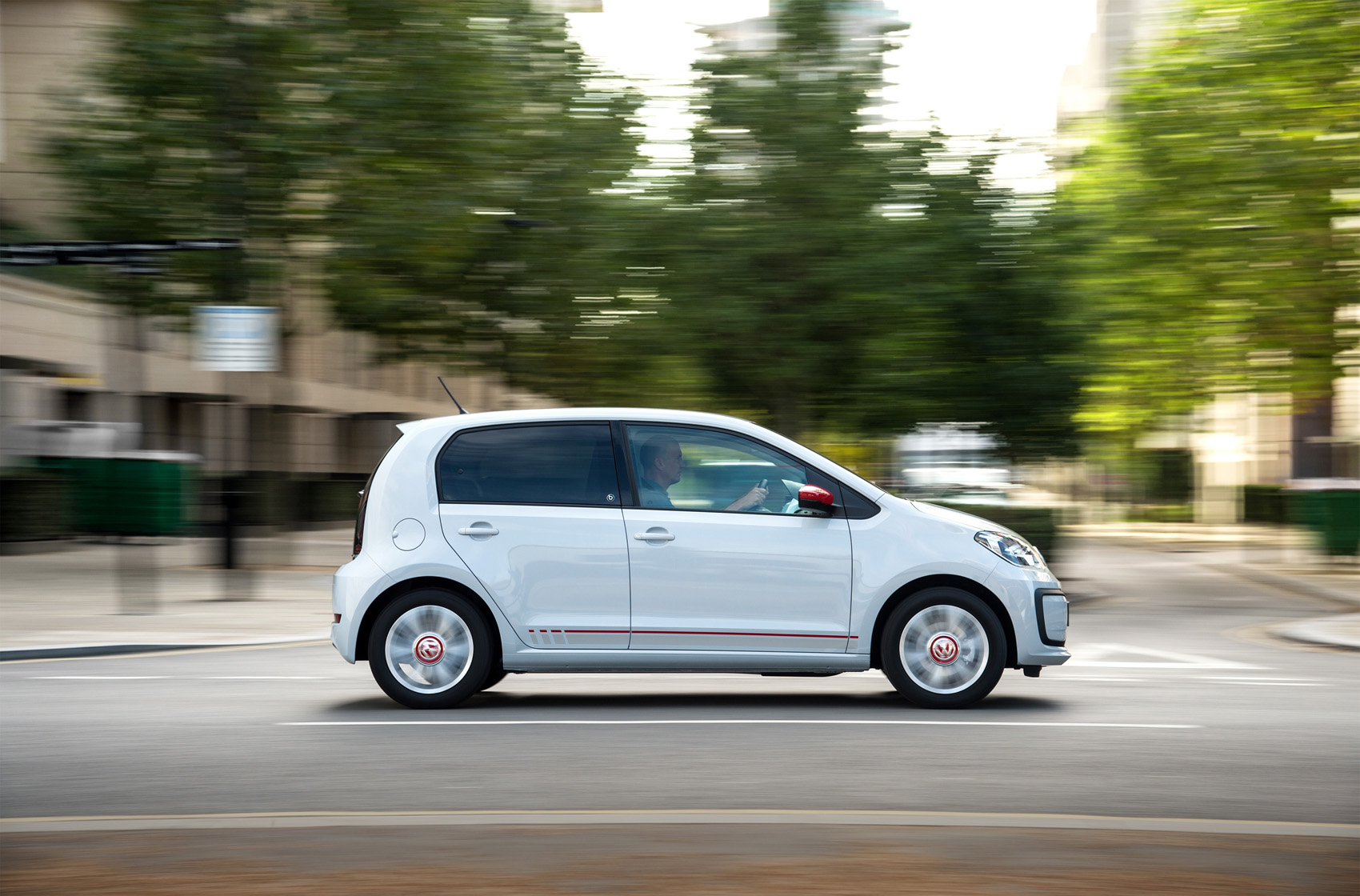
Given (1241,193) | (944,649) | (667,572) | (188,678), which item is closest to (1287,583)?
(1241,193)

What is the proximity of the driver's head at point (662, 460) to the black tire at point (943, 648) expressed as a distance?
4.49 feet

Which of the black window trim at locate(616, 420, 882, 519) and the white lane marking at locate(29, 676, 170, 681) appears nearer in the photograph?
the black window trim at locate(616, 420, 882, 519)

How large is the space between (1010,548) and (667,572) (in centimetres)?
183

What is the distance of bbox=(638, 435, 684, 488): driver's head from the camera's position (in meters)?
8.55

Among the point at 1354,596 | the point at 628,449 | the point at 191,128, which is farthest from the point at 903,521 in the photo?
the point at 191,128

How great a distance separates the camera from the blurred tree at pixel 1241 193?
26562mm

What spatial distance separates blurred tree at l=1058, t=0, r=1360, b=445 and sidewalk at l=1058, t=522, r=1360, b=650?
3.39m

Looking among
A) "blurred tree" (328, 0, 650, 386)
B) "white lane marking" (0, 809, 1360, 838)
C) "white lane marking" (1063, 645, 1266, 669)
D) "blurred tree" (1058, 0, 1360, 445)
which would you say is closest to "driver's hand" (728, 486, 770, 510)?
"white lane marking" (0, 809, 1360, 838)

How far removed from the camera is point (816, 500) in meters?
8.40

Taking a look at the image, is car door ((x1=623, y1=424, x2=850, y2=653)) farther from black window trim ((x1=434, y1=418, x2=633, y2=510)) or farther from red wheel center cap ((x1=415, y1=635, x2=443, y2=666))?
red wheel center cap ((x1=415, y1=635, x2=443, y2=666))

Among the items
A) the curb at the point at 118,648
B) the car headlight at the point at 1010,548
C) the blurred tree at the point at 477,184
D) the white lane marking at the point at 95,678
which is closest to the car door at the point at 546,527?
the car headlight at the point at 1010,548

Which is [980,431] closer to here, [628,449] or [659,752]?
[628,449]

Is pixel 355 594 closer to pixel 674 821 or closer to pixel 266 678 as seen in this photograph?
pixel 266 678

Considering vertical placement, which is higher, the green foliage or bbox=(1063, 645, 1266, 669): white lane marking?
the green foliage
